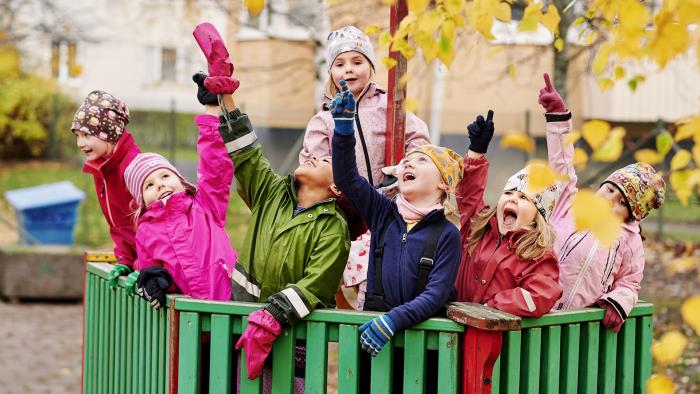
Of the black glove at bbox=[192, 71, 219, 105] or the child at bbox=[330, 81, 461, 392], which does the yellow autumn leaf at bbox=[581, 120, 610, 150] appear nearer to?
the child at bbox=[330, 81, 461, 392]

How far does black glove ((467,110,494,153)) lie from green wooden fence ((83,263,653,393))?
2.49 ft

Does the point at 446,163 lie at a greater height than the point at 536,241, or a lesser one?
greater

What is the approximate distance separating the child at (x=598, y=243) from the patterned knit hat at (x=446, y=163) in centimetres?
55

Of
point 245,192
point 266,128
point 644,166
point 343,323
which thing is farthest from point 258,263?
point 266,128

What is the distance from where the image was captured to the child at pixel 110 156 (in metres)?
4.41

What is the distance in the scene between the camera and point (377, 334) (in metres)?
3.22

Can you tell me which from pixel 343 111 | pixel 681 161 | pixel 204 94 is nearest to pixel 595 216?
pixel 681 161

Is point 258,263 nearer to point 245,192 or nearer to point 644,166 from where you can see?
point 245,192

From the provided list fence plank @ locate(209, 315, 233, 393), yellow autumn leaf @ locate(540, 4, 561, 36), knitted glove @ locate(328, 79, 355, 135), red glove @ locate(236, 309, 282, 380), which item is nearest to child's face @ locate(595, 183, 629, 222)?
yellow autumn leaf @ locate(540, 4, 561, 36)

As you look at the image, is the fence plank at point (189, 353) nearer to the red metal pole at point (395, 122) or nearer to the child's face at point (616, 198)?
the red metal pole at point (395, 122)

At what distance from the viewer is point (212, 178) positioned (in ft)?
12.9

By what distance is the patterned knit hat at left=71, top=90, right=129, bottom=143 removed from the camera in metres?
4.40

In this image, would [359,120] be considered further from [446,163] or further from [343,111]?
[343,111]

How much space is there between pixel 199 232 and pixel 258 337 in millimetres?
719
